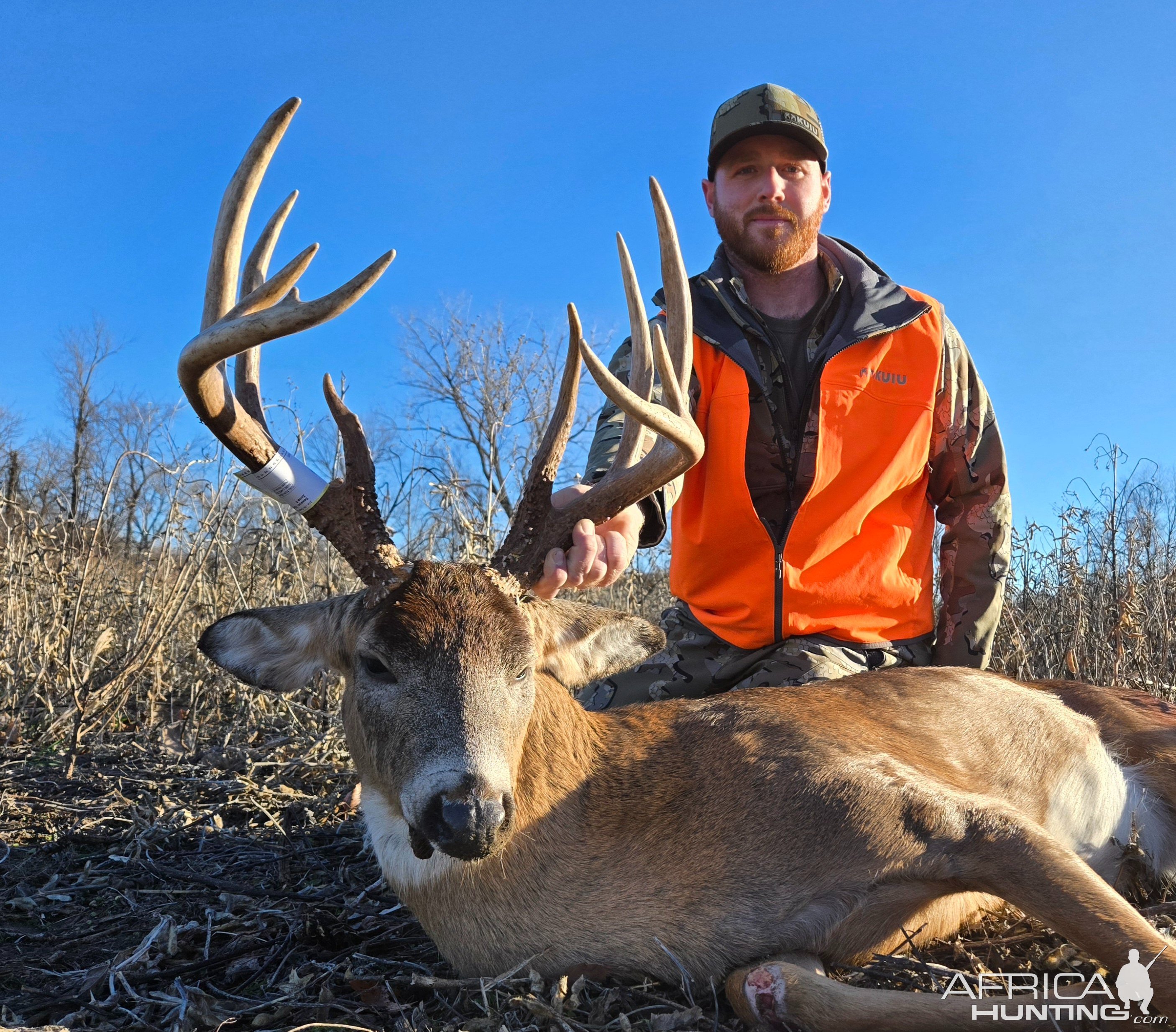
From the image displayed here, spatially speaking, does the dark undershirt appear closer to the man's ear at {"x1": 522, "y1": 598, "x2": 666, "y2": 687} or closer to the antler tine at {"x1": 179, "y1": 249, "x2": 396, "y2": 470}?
the man's ear at {"x1": 522, "y1": 598, "x2": 666, "y2": 687}

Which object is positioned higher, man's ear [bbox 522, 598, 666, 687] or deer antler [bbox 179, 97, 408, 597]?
deer antler [bbox 179, 97, 408, 597]

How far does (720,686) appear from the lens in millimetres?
4781

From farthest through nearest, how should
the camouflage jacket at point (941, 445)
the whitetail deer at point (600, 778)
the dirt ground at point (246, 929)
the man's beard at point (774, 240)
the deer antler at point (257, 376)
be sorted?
the man's beard at point (774, 240) < the camouflage jacket at point (941, 445) < the deer antler at point (257, 376) < the dirt ground at point (246, 929) < the whitetail deer at point (600, 778)

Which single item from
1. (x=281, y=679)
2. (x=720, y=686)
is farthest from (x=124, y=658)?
(x=720, y=686)

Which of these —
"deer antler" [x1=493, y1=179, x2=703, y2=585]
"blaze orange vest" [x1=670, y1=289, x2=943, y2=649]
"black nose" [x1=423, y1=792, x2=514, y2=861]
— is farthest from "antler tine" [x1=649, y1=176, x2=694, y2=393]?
"black nose" [x1=423, y1=792, x2=514, y2=861]

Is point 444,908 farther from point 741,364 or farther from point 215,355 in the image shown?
point 741,364

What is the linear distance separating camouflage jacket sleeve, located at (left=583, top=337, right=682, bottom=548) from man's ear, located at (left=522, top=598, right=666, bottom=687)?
2.48 ft

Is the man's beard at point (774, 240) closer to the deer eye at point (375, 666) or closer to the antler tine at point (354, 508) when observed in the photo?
the antler tine at point (354, 508)

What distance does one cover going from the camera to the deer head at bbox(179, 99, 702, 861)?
2643mm

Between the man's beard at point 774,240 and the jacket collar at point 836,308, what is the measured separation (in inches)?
5.1

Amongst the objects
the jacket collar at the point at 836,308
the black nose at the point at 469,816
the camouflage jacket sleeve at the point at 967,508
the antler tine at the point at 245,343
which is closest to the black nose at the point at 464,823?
the black nose at the point at 469,816

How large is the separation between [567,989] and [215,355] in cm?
205

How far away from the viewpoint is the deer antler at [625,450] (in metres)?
3.12

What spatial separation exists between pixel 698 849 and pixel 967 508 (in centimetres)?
280
